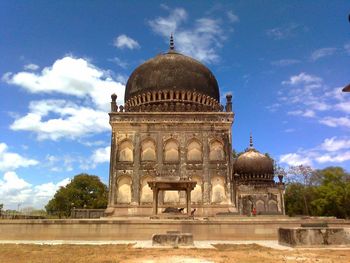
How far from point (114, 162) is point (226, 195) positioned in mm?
9200

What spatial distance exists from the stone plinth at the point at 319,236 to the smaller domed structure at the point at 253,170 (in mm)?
20040

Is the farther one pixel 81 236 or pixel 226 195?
pixel 226 195

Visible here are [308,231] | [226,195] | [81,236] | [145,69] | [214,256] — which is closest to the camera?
[214,256]

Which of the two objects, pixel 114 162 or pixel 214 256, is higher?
pixel 114 162

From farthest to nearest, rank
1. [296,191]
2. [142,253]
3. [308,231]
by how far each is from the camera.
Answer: [296,191] → [308,231] → [142,253]

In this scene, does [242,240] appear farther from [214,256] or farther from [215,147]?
[215,147]

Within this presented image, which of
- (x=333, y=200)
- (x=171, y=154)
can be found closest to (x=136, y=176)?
(x=171, y=154)

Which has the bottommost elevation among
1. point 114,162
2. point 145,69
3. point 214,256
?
point 214,256

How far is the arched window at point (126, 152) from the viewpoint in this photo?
29.0 metres

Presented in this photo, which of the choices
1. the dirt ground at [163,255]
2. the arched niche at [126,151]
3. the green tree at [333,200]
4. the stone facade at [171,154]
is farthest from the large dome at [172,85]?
the dirt ground at [163,255]

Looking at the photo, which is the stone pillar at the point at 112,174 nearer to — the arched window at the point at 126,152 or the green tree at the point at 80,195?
the arched window at the point at 126,152

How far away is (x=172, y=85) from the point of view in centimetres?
3136

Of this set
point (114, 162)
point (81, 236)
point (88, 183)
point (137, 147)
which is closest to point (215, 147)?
point (137, 147)

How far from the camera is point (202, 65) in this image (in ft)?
114
